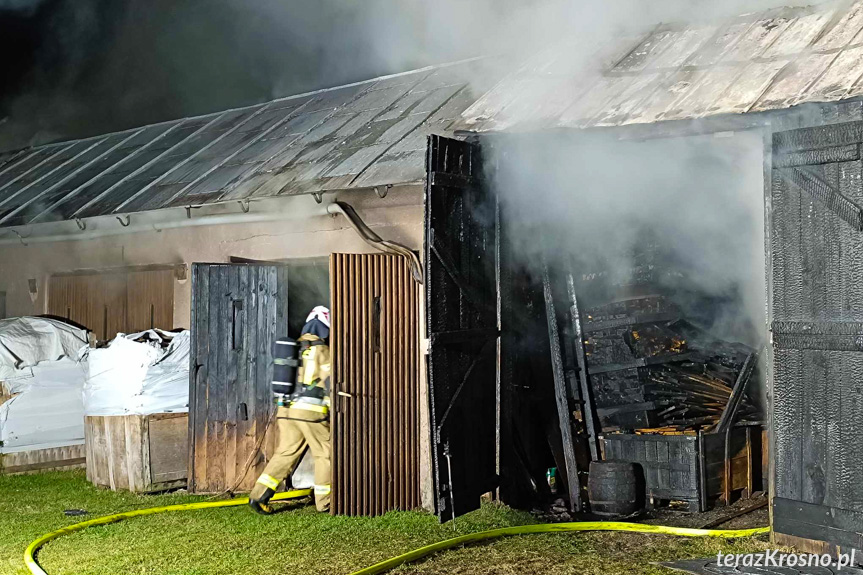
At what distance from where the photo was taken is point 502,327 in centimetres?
831

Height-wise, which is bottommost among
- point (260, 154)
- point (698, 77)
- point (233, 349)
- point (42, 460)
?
point (42, 460)

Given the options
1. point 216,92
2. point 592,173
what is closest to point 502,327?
point 592,173

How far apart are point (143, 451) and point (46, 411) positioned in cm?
255

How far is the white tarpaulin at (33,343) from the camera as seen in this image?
11438 mm

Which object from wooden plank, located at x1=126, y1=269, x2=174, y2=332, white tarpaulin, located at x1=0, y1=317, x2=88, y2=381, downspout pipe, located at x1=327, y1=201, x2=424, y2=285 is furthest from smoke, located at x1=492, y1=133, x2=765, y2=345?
white tarpaulin, located at x1=0, y1=317, x2=88, y2=381

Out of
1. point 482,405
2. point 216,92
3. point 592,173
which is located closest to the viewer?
point 482,405

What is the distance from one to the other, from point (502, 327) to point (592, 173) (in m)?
1.81

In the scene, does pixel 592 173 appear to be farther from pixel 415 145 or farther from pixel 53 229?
pixel 53 229

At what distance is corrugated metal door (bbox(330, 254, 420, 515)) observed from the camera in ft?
28.0

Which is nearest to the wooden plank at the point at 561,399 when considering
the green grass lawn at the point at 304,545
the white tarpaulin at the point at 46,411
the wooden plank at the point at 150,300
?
the green grass lawn at the point at 304,545

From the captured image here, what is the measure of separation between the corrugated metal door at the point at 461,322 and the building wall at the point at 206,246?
0.96m

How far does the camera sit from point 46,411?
1165cm

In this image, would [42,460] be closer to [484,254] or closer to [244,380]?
[244,380]

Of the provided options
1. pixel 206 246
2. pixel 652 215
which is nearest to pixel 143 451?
pixel 206 246
